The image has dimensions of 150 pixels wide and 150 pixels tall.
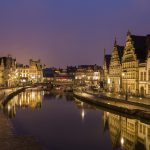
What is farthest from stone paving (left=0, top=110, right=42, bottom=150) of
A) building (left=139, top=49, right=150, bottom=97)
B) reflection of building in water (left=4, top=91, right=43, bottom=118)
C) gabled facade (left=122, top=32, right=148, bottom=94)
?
gabled facade (left=122, top=32, right=148, bottom=94)

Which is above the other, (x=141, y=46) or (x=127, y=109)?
(x=141, y=46)

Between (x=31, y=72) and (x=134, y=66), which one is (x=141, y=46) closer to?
(x=134, y=66)

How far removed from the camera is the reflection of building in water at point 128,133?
1036 inches

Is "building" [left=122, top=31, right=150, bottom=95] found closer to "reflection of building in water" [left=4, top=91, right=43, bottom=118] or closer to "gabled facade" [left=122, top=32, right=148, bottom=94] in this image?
"gabled facade" [left=122, top=32, right=148, bottom=94]

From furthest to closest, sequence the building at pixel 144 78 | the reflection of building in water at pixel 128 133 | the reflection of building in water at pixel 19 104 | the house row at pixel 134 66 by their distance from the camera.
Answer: the house row at pixel 134 66 < the building at pixel 144 78 < the reflection of building in water at pixel 19 104 < the reflection of building in water at pixel 128 133

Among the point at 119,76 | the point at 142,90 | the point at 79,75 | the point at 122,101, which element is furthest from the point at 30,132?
the point at 79,75

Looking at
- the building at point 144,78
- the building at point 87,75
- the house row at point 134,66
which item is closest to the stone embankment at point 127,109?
the house row at point 134,66

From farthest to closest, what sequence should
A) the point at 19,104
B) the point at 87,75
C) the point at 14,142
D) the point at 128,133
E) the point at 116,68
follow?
the point at 87,75
the point at 116,68
the point at 19,104
the point at 128,133
the point at 14,142

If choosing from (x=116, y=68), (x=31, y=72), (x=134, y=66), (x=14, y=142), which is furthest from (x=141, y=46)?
(x=31, y=72)

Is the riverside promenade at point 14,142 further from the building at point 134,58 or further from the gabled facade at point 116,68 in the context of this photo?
the gabled facade at point 116,68

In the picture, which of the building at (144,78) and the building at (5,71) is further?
the building at (5,71)

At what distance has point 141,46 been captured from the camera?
63.2 metres

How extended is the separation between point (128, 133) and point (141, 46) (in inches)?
1384

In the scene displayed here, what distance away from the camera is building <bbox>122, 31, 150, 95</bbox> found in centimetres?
6072
